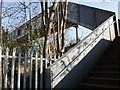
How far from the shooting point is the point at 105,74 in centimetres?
630

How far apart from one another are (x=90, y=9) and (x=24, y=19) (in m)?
4.82

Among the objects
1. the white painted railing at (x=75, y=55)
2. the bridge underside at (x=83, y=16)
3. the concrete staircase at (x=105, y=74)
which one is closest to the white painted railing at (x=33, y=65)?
the white painted railing at (x=75, y=55)

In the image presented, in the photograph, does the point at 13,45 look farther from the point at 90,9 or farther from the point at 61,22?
the point at 90,9

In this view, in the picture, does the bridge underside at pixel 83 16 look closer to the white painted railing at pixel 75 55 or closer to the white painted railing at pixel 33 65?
the white painted railing at pixel 75 55

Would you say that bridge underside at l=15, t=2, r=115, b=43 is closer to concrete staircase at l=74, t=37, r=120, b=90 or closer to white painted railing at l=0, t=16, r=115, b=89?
white painted railing at l=0, t=16, r=115, b=89

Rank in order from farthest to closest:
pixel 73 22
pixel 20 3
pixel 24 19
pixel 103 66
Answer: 1. pixel 73 22
2. pixel 24 19
3. pixel 20 3
4. pixel 103 66

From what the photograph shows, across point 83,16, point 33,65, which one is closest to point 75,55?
point 33,65

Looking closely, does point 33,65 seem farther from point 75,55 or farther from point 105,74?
point 105,74

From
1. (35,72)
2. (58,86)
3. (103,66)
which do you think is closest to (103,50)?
(103,66)

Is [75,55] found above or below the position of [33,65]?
above

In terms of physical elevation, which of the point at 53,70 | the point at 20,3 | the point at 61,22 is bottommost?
the point at 53,70

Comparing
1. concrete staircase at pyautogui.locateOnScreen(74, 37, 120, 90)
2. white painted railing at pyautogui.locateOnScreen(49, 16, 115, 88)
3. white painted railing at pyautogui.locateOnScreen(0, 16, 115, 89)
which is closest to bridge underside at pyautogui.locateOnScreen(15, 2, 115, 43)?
white painted railing at pyautogui.locateOnScreen(49, 16, 115, 88)

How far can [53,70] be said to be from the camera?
18.6 feet

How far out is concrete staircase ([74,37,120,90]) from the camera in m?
5.77
